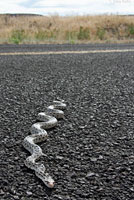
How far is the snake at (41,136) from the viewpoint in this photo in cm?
231

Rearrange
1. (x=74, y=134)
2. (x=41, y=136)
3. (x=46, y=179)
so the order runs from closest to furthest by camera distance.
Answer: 1. (x=46, y=179)
2. (x=41, y=136)
3. (x=74, y=134)

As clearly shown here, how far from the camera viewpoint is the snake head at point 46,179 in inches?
84.9

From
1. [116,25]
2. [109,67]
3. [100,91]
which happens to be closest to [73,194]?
[100,91]

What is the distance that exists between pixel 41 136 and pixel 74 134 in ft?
1.01

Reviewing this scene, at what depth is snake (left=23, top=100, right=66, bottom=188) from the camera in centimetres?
231

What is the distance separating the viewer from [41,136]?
308 centimetres

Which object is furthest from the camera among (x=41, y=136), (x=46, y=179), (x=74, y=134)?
(x=74, y=134)

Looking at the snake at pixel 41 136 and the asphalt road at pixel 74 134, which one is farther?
the snake at pixel 41 136

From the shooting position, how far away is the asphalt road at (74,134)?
2.20 metres

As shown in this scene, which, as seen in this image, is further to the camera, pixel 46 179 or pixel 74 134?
pixel 74 134

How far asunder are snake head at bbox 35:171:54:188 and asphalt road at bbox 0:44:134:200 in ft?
0.09

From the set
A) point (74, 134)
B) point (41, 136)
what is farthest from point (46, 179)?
point (74, 134)

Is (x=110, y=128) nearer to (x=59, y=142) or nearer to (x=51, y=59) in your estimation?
(x=59, y=142)

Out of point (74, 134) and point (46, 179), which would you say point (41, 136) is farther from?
point (46, 179)
